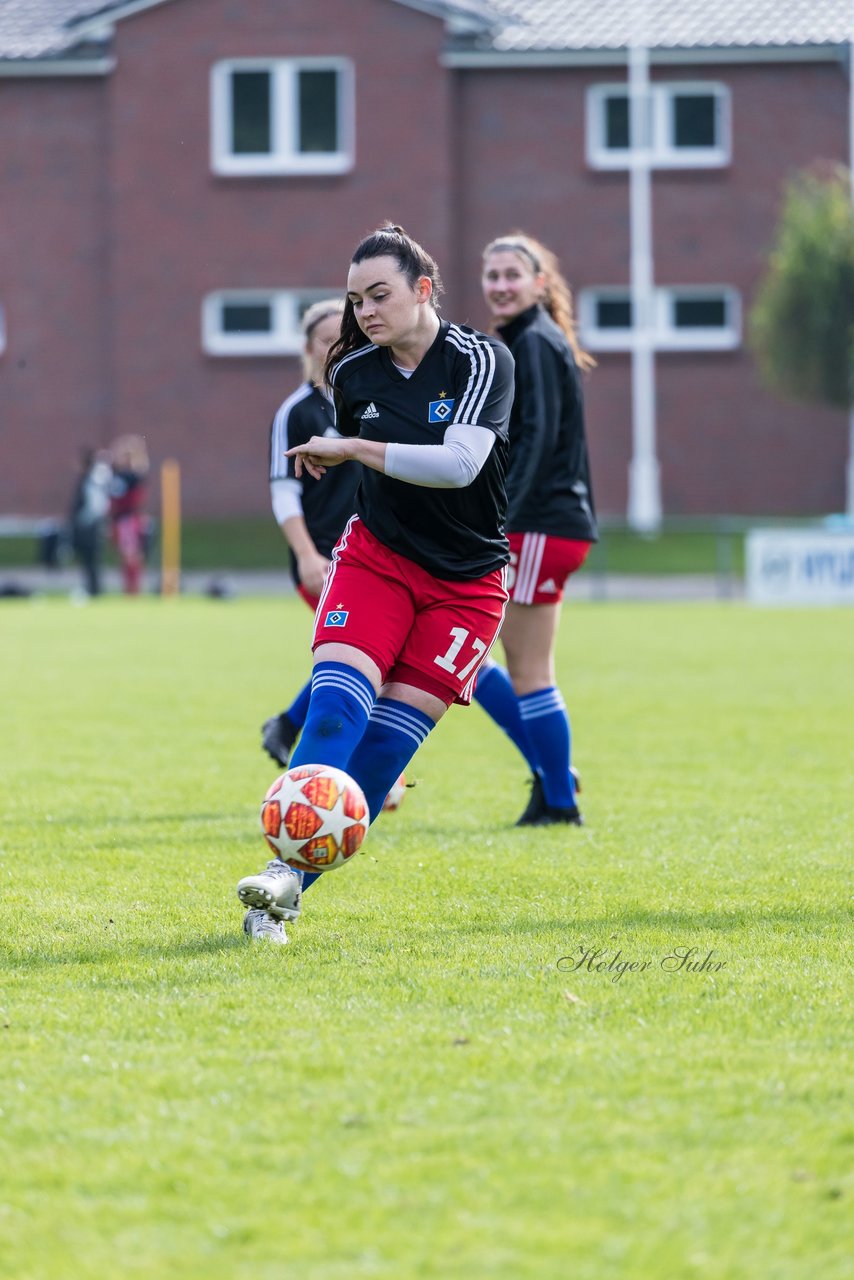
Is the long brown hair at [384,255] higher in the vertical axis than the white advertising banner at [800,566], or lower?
higher

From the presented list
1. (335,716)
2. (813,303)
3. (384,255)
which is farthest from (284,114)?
(335,716)

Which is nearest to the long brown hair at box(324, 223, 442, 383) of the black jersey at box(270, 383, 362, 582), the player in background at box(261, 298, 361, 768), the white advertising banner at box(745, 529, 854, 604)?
the player in background at box(261, 298, 361, 768)

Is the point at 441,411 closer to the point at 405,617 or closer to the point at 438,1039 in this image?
the point at 405,617

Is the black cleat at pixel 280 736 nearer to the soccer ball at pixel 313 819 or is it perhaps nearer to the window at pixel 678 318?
the soccer ball at pixel 313 819

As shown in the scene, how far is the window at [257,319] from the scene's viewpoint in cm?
3278

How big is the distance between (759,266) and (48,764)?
2532 cm

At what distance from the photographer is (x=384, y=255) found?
508 centimetres

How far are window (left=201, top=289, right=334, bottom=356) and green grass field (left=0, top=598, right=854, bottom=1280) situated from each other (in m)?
24.4

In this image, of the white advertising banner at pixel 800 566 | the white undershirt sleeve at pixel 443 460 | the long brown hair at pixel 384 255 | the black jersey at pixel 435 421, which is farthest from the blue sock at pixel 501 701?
the white advertising banner at pixel 800 566

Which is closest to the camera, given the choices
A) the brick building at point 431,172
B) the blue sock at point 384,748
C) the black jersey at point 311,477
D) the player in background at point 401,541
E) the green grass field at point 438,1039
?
the green grass field at point 438,1039

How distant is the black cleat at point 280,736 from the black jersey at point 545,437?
1.37m

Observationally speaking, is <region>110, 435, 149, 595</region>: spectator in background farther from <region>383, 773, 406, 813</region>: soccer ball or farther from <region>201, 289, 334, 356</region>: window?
<region>383, 773, 406, 813</region>: soccer ball

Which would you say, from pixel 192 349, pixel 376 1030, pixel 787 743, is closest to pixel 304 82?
pixel 192 349

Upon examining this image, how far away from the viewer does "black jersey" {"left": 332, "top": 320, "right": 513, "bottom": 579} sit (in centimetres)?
518
